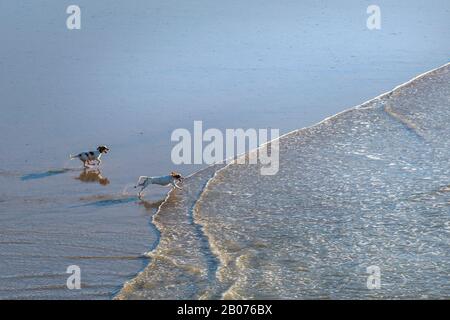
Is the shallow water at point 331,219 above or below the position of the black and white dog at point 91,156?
below

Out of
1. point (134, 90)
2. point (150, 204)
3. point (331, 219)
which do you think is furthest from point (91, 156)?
point (134, 90)

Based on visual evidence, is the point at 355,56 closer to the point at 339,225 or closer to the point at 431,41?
the point at 431,41

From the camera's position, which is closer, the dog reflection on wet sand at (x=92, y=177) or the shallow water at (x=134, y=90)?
the shallow water at (x=134, y=90)

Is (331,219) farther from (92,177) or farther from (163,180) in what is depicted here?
(92,177)

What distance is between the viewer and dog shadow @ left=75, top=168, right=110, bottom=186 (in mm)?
11008

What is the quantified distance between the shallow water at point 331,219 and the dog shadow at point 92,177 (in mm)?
871

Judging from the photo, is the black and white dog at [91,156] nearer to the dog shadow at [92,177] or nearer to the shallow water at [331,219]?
the dog shadow at [92,177]

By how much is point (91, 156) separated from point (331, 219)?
118 inches

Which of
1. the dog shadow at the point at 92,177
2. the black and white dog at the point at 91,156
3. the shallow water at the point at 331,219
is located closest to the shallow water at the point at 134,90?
the dog shadow at the point at 92,177

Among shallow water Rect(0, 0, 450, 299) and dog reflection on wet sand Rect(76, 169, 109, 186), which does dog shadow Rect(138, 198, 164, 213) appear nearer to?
shallow water Rect(0, 0, 450, 299)

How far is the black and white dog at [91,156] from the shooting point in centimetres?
1124

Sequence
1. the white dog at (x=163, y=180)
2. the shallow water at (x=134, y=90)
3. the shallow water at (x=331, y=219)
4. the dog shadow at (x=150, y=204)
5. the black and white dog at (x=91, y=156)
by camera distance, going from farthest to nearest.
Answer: the black and white dog at (x=91, y=156) < the white dog at (x=163, y=180) < the dog shadow at (x=150, y=204) < the shallow water at (x=134, y=90) < the shallow water at (x=331, y=219)

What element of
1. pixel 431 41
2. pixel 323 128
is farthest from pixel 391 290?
pixel 431 41

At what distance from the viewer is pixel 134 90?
47.0 feet
